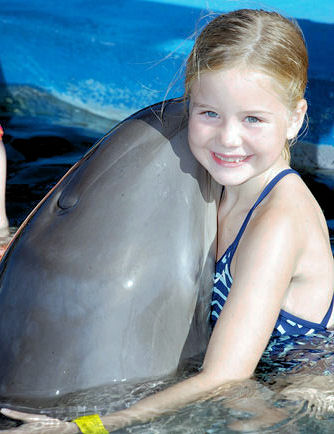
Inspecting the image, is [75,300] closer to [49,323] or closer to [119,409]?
[49,323]

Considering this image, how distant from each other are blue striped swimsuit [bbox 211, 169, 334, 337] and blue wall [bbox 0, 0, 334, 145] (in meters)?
3.19

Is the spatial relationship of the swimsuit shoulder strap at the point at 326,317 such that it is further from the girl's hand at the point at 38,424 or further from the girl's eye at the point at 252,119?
the girl's hand at the point at 38,424

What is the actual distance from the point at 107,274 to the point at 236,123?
70 cm

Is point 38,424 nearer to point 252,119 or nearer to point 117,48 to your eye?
point 252,119

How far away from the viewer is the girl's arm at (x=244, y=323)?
105 inches

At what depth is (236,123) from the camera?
275 cm

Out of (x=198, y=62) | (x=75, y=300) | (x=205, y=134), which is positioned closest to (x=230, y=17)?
(x=198, y=62)

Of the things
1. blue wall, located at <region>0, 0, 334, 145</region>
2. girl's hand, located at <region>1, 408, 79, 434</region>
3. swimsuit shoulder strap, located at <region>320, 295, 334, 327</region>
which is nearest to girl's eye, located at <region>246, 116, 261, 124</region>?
swimsuit shoulder strap, located at <region>320, 295, 334, 327</region>

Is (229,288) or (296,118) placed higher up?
(296,118)

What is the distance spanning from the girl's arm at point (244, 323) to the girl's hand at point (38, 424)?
0.58ft

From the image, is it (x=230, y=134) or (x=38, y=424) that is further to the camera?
(x=230, y=134)

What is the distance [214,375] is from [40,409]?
61 cm

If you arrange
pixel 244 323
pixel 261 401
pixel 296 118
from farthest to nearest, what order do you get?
pixel 296 118 < pixel 261 401 < pixel 244 323

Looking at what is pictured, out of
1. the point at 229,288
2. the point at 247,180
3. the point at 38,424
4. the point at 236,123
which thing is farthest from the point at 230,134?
the point at 38,424
